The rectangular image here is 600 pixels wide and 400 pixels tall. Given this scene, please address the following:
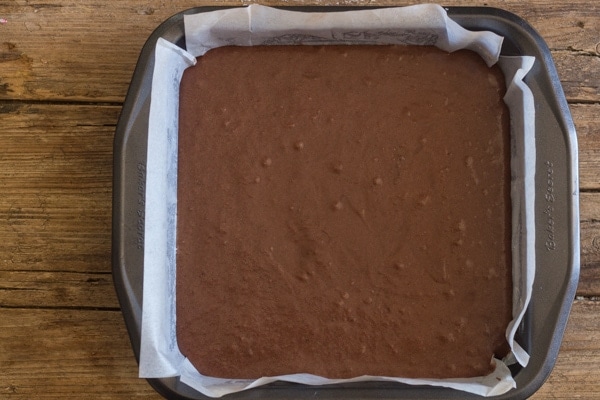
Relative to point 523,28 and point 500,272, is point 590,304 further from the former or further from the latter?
point 523,28

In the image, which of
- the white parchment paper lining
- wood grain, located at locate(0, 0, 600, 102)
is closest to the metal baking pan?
the white parchment paper lining

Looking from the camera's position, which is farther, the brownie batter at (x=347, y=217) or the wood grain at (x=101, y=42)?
the wood grain at (x=101, y=42)

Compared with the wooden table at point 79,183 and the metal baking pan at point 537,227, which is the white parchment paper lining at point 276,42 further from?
the wooden table at point 79,183

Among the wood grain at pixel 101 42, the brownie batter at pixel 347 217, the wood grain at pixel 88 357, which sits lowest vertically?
the wood grain at pixel 88 357

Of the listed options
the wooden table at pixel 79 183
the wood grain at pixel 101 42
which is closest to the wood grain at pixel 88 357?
the wooden table at pixel 79 183

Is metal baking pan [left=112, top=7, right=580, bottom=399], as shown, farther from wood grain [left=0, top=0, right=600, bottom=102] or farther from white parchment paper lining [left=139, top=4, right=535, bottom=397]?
wood grain [left=0, top=0, right=600, bottom=102]
